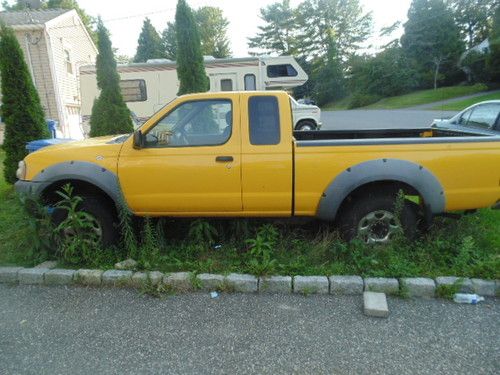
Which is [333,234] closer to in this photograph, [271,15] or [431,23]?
[431,23]

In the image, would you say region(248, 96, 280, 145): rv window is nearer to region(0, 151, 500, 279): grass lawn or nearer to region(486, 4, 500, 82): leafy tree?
region(0, 151, 500, 279): grass lawn

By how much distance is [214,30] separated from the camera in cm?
5425

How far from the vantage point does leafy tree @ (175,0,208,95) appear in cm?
1128

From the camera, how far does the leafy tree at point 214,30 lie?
5334cm

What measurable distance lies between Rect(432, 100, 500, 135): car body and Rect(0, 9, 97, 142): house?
14.7 m

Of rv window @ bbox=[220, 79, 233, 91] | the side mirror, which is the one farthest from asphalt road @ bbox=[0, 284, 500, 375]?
rv window @ bbox=[220, 79, 233, 91]

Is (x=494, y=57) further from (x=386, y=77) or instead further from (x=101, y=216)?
(x=101, y=216)

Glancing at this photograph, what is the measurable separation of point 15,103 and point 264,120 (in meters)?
5.61

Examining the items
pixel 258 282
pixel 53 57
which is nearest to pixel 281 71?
pixel 53 57

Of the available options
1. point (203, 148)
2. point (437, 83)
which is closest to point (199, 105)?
point (203, 148)

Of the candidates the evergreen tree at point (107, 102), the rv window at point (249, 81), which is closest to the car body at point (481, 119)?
the evergreen tree at point (107, 102)

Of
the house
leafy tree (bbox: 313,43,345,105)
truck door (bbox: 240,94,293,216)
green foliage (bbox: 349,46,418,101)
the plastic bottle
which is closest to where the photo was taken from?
the plastic bottle

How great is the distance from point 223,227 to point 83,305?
5.90 feet

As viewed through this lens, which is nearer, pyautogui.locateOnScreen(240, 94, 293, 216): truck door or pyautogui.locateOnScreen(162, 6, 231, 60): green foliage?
pyautogui.locateOnScreen(240, 94, 293, 216): truck door
